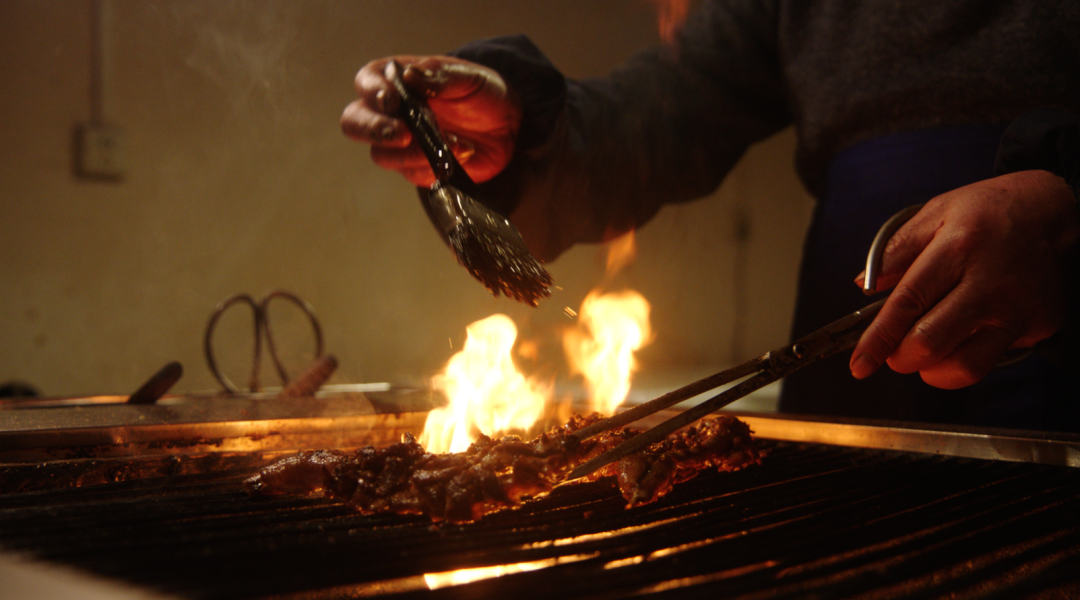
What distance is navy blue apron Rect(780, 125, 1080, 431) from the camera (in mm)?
1684

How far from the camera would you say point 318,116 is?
3902mm

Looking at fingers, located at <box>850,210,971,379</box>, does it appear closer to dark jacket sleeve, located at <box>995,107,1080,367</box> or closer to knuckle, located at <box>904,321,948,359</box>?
knuckle, located at <box>904,321,948,359</box>

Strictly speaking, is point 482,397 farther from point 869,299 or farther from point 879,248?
point 869,299

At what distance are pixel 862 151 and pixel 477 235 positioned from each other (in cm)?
127

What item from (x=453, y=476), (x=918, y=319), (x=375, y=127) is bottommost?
(x=453, y=476)

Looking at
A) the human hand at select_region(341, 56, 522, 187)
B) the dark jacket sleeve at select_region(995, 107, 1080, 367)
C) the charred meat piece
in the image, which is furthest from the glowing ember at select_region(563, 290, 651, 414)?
the dark jacket sleeve at select_region(995, 107, 1080, 367)

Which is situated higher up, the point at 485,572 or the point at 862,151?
the point at 862,151

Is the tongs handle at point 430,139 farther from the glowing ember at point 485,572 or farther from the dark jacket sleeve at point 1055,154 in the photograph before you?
the dark jacket sleeve at point 1055,154

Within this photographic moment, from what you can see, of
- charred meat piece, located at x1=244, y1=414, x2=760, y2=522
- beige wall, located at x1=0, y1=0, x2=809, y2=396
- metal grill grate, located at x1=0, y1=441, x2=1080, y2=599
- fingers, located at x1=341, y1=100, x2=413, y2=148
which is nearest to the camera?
metal grill grate, located at x1=0, y1=441, x2=1080, y2=599

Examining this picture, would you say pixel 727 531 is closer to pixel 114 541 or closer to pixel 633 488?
pixel 633 488

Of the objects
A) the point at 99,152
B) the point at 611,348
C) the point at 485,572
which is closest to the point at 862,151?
the point at 611,348

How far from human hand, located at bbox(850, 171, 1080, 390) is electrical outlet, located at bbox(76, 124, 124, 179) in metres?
3.58

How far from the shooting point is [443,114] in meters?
1.76

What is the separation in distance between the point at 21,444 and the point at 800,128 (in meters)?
2.19
